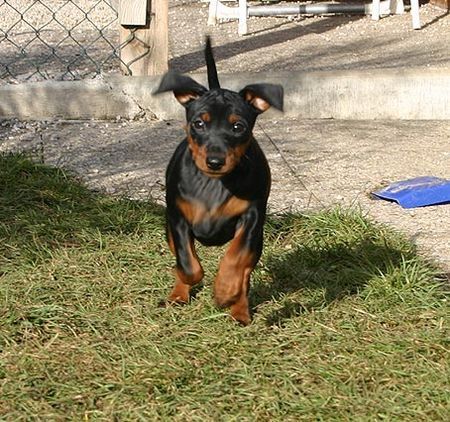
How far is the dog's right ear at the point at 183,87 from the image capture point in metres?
3.74

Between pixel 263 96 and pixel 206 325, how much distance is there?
826 millimetres

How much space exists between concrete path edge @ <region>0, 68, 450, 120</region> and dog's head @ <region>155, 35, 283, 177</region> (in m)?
3.04

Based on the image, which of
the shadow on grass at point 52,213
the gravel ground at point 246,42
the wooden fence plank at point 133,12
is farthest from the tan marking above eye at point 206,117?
the gravel ground at point 246,42

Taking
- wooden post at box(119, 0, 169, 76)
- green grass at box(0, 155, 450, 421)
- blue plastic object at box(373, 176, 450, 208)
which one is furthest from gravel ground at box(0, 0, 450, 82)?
green grass at box(0, 155, 450, 421)

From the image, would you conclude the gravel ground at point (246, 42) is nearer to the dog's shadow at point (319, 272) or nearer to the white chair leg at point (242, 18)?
the white chair leg at point (242, 18)

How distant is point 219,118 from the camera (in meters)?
3.60

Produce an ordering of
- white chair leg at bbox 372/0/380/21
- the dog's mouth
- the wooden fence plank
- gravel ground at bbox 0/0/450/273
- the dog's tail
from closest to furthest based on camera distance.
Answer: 1. the dog's mouth
2. the dog's tail
3. gravel ground at bbox 0/0/450/273
4. the wooden fence plank
5. white chair leg at bbox 372/0/380/21

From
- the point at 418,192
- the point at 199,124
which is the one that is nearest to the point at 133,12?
the point at 418,192

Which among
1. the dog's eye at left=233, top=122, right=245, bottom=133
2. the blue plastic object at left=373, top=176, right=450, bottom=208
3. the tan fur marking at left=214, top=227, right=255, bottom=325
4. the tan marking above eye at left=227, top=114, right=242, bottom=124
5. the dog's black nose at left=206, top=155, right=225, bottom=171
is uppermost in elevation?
the tan marking above eye at left=227, top=114, right=242, bottom=124

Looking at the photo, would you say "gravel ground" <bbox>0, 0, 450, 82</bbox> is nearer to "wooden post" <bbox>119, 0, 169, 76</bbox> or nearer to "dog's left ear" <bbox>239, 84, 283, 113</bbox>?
"wooden post" <bbox>119, 0, 169, 76</bbox>

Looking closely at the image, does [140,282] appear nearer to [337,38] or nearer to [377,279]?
[377,279]

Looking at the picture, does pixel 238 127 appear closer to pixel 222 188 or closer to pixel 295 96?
pixel 222 188

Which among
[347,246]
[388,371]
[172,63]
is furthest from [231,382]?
[172,63]

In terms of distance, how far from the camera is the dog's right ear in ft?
12.3
